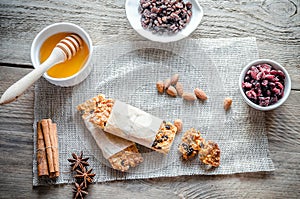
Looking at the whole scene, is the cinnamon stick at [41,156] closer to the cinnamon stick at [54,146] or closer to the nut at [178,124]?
the cinnamon stick at [54,146]

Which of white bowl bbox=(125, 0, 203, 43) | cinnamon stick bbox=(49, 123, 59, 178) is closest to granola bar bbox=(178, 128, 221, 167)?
white bowl bbox=(125, 0, 203, 43)

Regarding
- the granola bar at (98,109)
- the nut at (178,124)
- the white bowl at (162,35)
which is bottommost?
the nut at (178,124)

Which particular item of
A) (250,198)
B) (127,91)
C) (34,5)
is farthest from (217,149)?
(34,5)

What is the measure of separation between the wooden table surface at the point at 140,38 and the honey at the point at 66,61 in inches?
4.8

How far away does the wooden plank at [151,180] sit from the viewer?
1649 mm

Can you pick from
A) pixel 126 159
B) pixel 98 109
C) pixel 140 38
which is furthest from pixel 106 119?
pixel 140 38

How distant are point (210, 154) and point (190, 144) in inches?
3.5

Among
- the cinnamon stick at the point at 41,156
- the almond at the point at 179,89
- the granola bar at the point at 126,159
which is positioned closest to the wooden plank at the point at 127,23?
the almond at the point at 179,89

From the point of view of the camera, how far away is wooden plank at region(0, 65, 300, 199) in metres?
1.65

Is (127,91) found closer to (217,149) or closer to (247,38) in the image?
(217,149)

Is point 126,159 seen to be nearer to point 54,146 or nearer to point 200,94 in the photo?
point 54,146

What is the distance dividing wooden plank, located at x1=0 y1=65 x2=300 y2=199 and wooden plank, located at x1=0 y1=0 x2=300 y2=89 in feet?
0.62

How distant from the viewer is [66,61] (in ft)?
5.31

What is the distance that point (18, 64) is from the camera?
1.71m
